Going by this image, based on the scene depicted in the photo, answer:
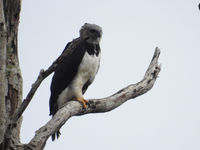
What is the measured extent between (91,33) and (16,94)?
288cm

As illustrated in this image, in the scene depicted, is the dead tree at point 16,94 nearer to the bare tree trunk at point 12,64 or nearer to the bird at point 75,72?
the bare tree trunk at point 12,64

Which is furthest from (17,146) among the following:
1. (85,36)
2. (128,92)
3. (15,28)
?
(85,36)

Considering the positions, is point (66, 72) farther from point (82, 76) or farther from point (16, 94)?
point (16, 94)

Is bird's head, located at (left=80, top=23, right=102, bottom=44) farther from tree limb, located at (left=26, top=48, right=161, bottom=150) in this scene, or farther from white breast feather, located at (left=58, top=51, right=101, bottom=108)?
tree limb, located at (left=26, top=48, right=161, bottom=150)

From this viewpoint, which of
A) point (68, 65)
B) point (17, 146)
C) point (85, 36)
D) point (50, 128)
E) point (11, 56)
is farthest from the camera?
point (85, 36)

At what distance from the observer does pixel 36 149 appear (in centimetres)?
→ 320

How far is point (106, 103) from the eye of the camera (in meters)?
4.47

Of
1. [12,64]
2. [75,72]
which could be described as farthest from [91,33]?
[12,64]

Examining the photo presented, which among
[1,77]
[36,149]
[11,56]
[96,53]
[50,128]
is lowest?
[36,149]

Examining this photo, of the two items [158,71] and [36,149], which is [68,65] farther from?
[36,149]

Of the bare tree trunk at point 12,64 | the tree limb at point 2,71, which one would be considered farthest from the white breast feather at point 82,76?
the tree limb at point 2,71

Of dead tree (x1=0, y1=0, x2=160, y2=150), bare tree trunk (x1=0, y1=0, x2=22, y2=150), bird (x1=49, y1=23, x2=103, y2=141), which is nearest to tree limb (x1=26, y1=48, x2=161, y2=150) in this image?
dead tree (x1=0, y1=0, x2=160, y2=150)

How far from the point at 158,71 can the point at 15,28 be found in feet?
7.34

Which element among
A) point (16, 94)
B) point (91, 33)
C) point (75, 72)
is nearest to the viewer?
point (16, 94)
